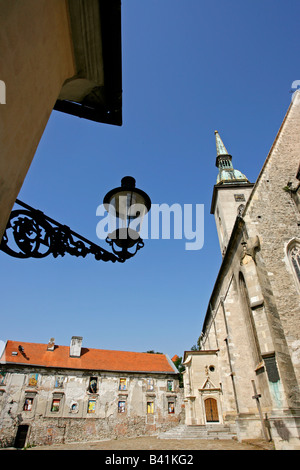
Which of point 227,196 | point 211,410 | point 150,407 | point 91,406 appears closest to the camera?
point 211,410

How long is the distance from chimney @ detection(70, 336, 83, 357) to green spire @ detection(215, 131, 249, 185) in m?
27.7

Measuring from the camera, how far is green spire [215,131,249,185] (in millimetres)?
30812

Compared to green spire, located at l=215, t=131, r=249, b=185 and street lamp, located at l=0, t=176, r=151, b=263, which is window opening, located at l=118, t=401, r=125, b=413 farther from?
street lamp, located at l=0, t=176, r=151, b=263

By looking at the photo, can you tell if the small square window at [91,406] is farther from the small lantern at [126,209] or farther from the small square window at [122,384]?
the small lantern at [126,209]

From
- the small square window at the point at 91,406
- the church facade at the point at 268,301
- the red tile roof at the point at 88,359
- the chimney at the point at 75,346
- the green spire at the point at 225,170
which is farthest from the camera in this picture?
the chimney at the point at 75,346

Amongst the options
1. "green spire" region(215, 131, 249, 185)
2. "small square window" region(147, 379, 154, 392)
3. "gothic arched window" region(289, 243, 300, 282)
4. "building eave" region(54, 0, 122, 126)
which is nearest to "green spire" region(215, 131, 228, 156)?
"green spire" region(215, 131, 249, 185)

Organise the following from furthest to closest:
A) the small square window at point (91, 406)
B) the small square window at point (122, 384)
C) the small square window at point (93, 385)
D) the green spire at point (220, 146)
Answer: the green spire at point (220, 146)
the small square window at point (122, 384)
the small square window at point (93, 385)
the small square window at point (91, 406)

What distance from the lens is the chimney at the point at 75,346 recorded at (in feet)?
110

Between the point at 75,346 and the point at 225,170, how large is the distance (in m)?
30.4

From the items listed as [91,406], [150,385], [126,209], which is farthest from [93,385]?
[126,209]

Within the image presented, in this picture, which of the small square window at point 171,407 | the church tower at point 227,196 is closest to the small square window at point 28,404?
the small square window at point 171,407

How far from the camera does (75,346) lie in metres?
34.1

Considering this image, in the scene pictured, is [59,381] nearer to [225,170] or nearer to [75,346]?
[75,346]
